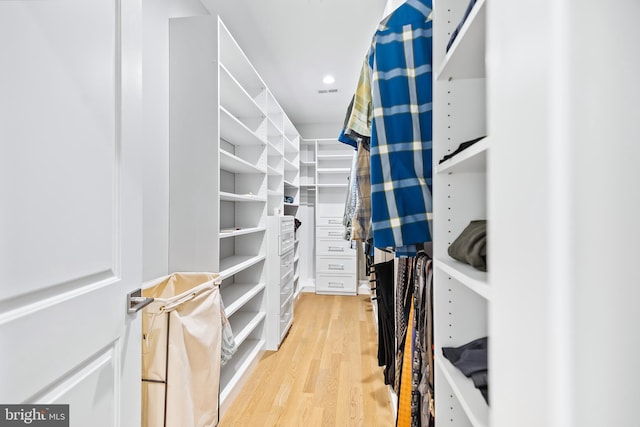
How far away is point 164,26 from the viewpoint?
1.75 meters

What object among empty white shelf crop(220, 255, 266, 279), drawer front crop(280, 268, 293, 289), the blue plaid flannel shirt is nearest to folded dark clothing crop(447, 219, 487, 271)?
the blue plaid flannel shirt

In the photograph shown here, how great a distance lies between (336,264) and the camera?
4449 mm

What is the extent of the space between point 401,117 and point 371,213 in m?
0.36

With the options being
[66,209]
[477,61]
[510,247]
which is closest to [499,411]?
[510,247]

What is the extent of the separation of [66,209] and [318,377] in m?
2.03

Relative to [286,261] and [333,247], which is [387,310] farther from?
[333,247]

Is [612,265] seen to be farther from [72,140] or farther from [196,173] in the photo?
[196,173]

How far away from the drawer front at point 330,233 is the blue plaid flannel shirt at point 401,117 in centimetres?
344

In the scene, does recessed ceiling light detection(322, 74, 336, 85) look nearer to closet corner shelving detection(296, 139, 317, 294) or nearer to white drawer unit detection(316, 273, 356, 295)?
closet corner shelving detection(296, 139, 317, 294)

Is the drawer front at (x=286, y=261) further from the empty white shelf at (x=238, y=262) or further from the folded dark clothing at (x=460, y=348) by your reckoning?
the folded dark clothing at (x=460, y=348)

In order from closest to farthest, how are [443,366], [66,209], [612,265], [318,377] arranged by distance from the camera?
[612,265]
[66,209]
[443,366]
[318,377]

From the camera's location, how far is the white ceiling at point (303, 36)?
2152 millimetres

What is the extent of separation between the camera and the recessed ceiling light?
3213mm

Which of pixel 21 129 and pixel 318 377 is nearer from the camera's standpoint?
pixel 21 129
